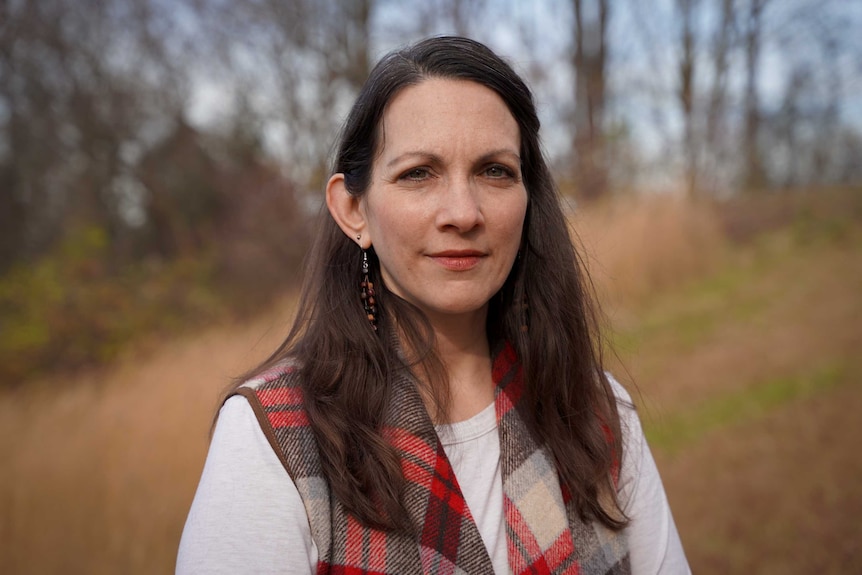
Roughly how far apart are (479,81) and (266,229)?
9325mm

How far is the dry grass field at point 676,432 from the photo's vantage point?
11.4 feet

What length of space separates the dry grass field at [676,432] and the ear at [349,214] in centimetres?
70

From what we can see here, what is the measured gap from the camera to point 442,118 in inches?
58.1

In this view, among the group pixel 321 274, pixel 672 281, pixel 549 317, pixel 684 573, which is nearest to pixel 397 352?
pixel 321 274

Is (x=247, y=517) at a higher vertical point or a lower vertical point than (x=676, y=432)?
higher

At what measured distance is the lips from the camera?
149cm

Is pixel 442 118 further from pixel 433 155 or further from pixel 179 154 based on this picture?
pixel 179 154

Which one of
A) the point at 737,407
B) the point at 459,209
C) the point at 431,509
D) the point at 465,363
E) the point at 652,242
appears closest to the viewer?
the point at 431,509

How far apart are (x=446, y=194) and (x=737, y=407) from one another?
13.8 ft

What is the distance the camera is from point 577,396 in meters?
1.71

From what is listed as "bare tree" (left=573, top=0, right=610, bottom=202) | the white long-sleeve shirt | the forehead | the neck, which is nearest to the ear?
the forehead

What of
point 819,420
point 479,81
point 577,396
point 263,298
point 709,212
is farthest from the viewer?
point 263,298

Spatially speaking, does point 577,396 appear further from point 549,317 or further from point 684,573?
point 684,573

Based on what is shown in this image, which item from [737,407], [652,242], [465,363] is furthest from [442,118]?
[652,242]
